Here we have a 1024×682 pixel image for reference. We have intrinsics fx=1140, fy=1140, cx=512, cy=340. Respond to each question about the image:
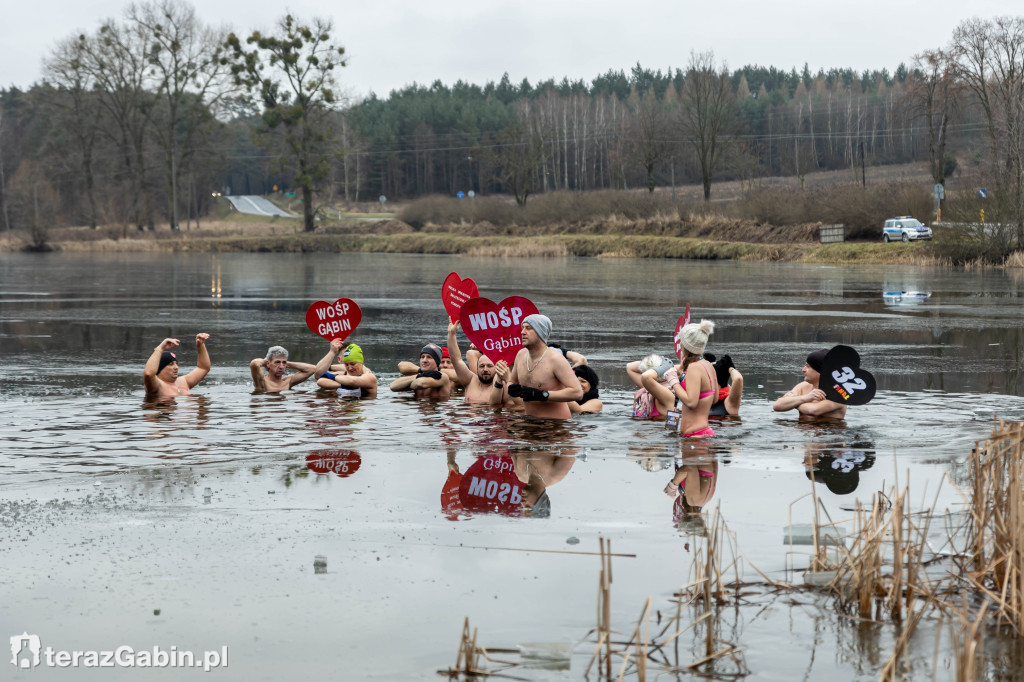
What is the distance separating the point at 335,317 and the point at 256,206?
124 m

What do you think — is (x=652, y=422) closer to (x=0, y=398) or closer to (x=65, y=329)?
(x=0, y=398)

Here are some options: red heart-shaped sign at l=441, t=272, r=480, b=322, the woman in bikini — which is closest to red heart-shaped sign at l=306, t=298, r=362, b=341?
red heart-shaped sign at l=441, t=272, r=480, b=322

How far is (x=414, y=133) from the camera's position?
147m

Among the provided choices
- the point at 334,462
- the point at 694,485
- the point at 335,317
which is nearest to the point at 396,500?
the point at 334,462

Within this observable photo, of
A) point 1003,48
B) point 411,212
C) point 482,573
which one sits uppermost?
point 1003,48

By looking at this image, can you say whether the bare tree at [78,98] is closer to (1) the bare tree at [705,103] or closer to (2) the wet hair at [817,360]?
(1) the bare tree at [705,103]

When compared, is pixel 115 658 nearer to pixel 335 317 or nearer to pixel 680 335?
pixel 680 335

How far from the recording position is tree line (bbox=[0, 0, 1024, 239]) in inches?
3098

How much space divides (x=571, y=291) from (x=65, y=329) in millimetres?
15642

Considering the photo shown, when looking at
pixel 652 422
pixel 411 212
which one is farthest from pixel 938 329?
pixel 411 212

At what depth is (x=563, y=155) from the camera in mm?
127438

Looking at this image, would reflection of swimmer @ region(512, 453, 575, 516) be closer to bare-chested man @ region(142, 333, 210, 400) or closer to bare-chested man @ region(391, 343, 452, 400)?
bare-chested man @ region(391, 343, 452, 400)

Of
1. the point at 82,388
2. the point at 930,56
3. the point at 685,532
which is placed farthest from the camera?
the point at 930,56

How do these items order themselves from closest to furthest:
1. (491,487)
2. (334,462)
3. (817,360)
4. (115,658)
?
1. (115,658)
2. (491,487)
3. (334,462)
4. (817,360)
